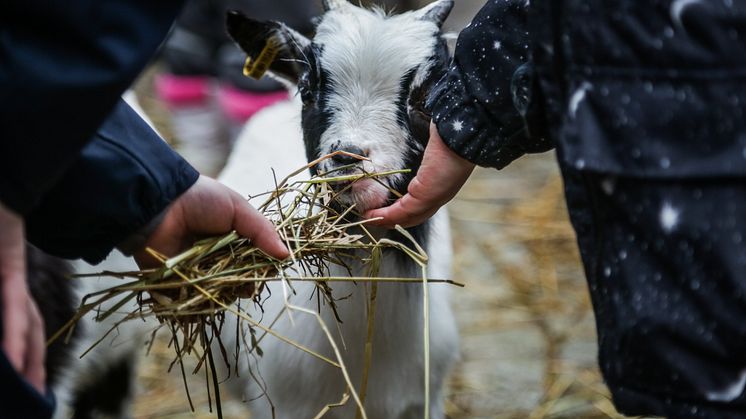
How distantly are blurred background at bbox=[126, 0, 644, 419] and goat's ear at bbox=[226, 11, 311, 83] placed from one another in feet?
2.82

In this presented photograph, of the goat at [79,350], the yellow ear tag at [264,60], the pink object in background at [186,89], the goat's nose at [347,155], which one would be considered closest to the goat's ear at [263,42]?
the yellow ear tag at [264,60]

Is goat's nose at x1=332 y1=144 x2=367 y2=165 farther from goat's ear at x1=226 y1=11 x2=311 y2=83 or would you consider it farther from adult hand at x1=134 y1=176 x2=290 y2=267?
goat's ear at x1=226 y1=11 x2=311 y2=83

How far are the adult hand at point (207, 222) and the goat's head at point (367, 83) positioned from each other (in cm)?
31

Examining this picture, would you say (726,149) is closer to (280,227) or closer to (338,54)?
(280,227)

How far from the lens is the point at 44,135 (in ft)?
3.88

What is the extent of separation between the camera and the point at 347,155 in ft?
6.63

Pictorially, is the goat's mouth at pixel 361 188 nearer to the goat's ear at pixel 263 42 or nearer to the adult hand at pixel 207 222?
the adult hand at pixel 207 222

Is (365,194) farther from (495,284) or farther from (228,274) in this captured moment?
(495,284)

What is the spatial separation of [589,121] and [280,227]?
79 cm

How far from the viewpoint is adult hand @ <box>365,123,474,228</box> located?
1774 millimetres

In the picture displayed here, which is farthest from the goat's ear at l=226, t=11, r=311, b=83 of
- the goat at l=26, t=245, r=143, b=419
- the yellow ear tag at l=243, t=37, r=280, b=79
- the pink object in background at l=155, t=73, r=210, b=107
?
the pink object in background at l=155, t=73, r=210, b=107

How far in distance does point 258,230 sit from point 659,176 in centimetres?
83

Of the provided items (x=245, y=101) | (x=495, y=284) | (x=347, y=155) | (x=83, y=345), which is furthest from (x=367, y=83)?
(x=245, y=101)

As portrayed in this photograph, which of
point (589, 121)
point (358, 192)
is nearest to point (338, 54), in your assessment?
point (358, 192)
